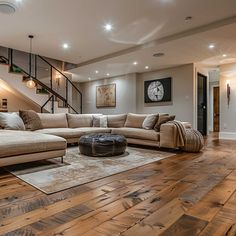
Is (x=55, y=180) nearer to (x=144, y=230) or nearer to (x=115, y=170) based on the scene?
(x=115, y=170)

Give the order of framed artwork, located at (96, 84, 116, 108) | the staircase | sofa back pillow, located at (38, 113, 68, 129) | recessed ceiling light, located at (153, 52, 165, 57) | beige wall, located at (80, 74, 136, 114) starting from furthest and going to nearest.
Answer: framed artwork, located at (96, 84, 116, 108), beige wall, located at (80, 74, 136, 114), the staircase, recessed ceiling light, located at (153, 52, 165, 57), sofa back pillow, located at (38, 113, 68, 129)

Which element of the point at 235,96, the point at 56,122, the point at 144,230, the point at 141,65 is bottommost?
the point at 144,230

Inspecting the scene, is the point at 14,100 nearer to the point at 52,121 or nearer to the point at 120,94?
the point at 52,121

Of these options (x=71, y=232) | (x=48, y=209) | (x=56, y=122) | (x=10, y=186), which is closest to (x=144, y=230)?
(x=71, y=232)

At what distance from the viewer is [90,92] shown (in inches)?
402

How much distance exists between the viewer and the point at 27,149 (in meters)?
2.80

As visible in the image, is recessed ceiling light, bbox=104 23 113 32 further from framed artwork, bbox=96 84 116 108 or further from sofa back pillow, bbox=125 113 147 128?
framed artwork, bbox=96 84 116 108

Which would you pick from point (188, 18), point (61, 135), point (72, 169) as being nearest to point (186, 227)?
point (72, 169)

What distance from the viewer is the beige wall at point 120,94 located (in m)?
8.29

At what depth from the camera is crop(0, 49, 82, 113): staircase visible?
5.88 meters

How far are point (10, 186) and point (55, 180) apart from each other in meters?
0.49

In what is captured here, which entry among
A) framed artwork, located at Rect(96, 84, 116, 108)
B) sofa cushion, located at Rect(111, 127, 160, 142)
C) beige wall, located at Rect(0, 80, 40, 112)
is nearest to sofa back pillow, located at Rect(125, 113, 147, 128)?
sofa cushion, located at Rect(111, 127, 160, 142)

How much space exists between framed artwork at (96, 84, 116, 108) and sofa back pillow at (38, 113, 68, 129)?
395cm

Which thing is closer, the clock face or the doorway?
the doorway
